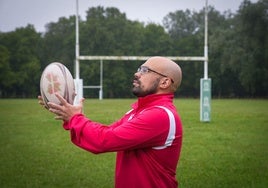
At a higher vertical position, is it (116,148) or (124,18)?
(124,18)

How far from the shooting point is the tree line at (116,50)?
50.2m

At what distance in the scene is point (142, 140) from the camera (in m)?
2.53

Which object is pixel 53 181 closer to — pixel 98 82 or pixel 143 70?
pixel 143 70

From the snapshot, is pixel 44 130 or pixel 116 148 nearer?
pixel 116 148

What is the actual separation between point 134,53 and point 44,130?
4239 centimetres

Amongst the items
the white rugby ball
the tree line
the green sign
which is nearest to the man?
the white rugby ball

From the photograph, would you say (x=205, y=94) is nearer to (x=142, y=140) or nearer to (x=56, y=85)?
(x=56, y=85)

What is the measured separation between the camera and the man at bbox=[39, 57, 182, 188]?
2469 millimetres

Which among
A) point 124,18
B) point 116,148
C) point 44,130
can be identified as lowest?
point 44,130

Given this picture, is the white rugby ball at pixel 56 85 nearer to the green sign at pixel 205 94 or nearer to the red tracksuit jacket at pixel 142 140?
the red tracksuit jacket at pixel 142 140

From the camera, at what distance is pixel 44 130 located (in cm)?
1366

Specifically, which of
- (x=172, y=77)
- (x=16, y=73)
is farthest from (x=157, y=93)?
(x=16, y=73)

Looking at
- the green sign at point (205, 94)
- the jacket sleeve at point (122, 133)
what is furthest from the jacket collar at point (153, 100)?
the green sign at point (205, 94)

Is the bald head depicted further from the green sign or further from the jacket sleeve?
the green sign
